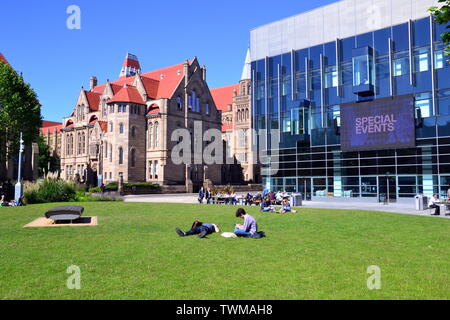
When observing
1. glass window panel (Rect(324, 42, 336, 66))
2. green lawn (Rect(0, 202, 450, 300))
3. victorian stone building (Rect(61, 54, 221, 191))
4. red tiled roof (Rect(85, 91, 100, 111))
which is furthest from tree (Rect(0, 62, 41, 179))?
green lawn (Rect(0, 202, 450, 300))

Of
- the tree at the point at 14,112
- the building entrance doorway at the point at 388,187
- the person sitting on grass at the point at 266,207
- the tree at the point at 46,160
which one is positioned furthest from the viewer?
the tree at the point at 46,160

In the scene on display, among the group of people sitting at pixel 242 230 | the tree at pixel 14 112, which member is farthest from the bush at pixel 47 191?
the group of people sitting at pixel 242 230

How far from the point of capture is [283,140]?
4600 cm

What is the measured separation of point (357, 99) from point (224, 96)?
71.5 meters

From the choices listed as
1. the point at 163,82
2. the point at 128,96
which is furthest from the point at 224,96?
the point at 128,96

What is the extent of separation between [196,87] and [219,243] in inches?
2680

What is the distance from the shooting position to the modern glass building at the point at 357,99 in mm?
35531

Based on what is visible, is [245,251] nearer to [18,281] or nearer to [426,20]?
[18,281]

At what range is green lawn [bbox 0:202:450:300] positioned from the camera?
6.74 metres

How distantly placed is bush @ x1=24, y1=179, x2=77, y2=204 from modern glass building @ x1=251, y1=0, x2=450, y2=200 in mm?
23175

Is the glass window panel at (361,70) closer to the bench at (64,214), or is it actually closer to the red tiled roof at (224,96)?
the bench at (64,214)

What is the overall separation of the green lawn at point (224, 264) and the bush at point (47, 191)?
18337mm

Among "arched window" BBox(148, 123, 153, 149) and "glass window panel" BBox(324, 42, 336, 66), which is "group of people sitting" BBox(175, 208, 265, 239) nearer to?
"glass window panel" BBox(324, 42, 336, 66)

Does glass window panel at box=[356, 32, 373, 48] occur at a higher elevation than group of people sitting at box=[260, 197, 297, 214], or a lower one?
higher
